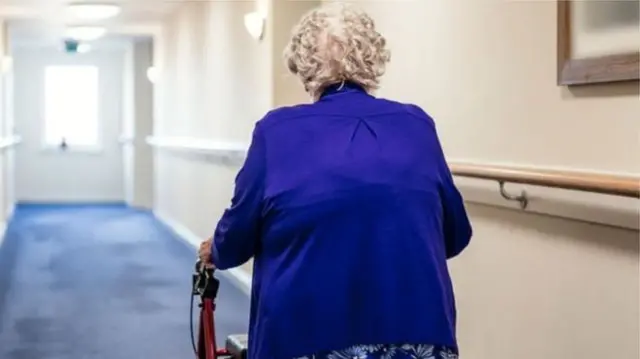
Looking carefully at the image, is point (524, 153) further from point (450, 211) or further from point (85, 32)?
point (85, 32)

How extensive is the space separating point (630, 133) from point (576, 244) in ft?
1.22

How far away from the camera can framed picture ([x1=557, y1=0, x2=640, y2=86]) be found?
85.5 inches

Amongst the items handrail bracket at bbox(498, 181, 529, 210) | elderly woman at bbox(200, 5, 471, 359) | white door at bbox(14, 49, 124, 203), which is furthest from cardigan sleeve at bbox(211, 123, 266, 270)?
white door at bbox(14, 49, 124, 203)

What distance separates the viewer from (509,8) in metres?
2.75

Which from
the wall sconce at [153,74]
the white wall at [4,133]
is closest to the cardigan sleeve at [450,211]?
the white wall at [4,133]

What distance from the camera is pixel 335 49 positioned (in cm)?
183

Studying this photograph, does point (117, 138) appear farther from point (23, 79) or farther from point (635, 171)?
point (635, 171)

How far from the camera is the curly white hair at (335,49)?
1.83m

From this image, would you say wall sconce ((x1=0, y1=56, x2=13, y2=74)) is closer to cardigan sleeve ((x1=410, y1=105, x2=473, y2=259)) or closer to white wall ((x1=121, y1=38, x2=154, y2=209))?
white wall ((x1=121, y1=38, x2=154, y2=209))

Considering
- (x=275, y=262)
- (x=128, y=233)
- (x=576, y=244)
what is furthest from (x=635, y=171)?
(x=128, y=233)

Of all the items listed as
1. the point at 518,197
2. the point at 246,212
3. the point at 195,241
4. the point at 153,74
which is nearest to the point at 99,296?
the point at 195,241

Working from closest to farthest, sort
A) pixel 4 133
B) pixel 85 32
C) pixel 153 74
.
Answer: pixel 4 133 < pixel 85 32 < pixel 153 74

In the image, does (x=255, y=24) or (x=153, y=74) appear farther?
(x=153, y=74)

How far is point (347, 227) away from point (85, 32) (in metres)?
9.44
